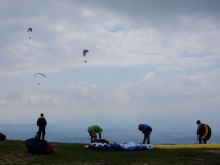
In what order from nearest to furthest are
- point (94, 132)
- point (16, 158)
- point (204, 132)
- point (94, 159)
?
point (94, 159) < point (16, 158) < point (94, 132) < point (204, 132)

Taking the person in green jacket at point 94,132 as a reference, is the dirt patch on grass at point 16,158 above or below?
below

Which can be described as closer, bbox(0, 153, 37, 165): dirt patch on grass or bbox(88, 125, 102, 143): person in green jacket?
bbox(0, 153, 37, 165): dirt patch on grass

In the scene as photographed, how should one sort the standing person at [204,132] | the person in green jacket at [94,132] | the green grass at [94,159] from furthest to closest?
the standing person at [204,132] → the person in green jacket at [94,132] → the green grass at [94,159]

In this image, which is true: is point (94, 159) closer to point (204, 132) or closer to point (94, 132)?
point (94, 132)

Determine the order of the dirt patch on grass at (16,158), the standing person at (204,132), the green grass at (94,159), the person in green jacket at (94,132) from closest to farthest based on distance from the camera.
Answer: the green grass at (94,159), the dirt patch on grass at (16,158), the person in green jacket at (94,132), the standing person at (204,132)

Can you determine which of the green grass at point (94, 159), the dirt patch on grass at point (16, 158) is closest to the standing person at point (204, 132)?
the green grass at point (94, 159)

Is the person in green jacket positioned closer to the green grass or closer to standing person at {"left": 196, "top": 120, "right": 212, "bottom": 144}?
the green grass

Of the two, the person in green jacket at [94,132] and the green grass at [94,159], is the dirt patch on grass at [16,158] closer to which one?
the green grass at [94,159]

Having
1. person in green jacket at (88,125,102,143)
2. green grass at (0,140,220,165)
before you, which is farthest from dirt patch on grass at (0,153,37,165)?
person in green jacket at (88,125,102,143)

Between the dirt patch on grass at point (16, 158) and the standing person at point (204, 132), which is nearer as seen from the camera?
the dirt patch on grass at point (16, 158)

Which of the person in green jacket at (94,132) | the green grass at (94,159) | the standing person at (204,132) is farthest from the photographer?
the standing person at (204,132)

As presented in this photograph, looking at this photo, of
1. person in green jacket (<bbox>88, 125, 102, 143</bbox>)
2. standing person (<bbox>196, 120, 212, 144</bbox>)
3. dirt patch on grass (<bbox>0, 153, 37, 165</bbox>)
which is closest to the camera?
dirt patch on grass (<bbox>0, 153, 37, 165</bbox>)

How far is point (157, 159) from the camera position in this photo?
20.4 m

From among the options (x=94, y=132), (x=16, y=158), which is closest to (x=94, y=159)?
(x=16, y=158)
